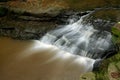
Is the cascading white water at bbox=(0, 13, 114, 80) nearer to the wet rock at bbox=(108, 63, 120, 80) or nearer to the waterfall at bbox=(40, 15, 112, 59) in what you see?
the waterfall at bbox=(40, 15, 112, 59)

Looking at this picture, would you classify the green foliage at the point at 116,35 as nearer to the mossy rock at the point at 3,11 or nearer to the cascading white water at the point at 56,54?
the cascading white water at the point at 56,54

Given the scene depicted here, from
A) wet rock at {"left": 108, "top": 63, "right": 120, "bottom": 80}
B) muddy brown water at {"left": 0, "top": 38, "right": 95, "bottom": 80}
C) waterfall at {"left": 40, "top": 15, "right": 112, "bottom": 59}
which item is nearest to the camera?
wet rock at {"left": 108, "top": 63, "right": 120, "bottom": 80}

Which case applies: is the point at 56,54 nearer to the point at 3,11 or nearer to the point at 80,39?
the point at 80,39

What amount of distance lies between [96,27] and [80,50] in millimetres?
1480

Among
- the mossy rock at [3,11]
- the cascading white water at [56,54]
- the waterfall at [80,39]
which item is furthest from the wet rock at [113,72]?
the mossy rock at [3,11]

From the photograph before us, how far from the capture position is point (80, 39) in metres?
9.01

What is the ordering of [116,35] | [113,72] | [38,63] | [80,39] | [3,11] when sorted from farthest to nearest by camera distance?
[3,11]
[80,39]
[38,63]
[116,35]
[113,72]

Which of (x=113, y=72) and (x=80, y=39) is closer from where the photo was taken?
(x=113, y=72)

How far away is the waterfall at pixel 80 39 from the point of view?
26.9ft

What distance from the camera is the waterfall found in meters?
8.21

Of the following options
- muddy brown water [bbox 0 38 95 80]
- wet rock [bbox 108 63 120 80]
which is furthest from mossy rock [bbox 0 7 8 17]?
wet rock [bbox 108 63 120 80]

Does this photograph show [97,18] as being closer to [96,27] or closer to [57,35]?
[96,27]

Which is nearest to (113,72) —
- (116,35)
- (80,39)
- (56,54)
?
(116,35)

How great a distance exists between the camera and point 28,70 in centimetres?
740
